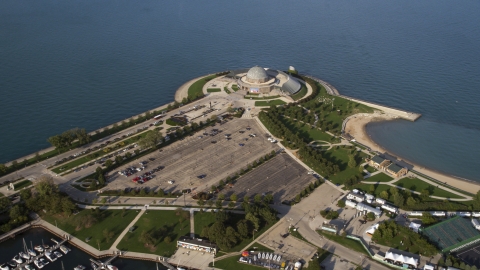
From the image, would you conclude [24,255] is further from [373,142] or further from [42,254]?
[373,142]

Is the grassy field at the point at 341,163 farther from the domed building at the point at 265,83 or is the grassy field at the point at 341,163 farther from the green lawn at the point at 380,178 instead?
the domed building at the point at 265,83

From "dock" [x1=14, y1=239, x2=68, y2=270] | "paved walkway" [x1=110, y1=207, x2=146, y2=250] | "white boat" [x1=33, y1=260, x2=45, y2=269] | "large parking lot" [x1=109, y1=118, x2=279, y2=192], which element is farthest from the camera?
"large parking lot" [x1=109, y1=118, x2=279, y2=192]

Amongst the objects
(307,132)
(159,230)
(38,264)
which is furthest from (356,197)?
(38,264)

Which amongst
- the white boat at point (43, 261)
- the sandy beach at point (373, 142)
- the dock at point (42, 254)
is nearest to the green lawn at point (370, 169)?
the sandy beach at point (373, 142)

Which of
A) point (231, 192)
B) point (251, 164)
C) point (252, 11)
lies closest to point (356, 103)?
point (251, 164)

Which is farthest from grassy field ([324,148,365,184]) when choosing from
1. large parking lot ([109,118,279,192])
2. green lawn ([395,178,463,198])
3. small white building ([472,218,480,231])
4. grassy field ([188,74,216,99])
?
grassy field ([188,74,216,99])

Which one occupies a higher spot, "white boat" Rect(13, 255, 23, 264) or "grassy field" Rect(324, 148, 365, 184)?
"grassy field" Rect(324, 148, 365, 184)

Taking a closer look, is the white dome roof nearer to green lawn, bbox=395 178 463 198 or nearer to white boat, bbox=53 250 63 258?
green lawn, bbox=395 178 463 198
